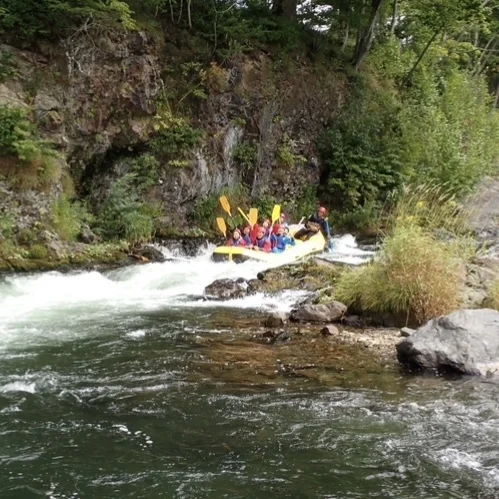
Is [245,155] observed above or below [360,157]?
above

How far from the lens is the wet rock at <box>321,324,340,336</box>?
724cm

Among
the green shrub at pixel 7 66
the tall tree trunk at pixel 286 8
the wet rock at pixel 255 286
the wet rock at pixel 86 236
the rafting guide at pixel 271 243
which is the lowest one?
the wet rock at pixel 255 286

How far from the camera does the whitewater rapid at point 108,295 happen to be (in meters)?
7.83

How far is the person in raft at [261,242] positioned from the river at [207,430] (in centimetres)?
506

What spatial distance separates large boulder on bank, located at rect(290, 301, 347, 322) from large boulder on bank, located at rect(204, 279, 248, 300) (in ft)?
5.28

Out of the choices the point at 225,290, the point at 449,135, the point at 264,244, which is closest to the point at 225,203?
the point at 264,244

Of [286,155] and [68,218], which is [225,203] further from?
[68,218]

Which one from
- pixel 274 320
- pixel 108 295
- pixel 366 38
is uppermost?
pixel 366 38

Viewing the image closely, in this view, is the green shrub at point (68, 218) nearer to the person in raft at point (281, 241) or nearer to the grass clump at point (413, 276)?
the person in raft at point (281, 241)

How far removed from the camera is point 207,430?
4477mm

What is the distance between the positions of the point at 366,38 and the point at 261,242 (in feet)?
27.1

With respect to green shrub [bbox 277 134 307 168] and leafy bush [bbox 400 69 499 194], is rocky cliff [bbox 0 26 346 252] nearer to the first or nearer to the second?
green shrub [bbox 277 134 307 168]

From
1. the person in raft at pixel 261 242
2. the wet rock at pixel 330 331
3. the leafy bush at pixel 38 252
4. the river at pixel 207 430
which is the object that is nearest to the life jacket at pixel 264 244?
the person in raft at pixel 261 242

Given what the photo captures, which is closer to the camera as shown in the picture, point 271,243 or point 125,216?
point 271,243
